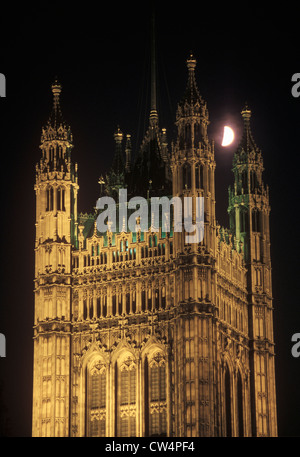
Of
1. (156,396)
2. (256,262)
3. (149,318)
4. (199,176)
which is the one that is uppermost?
(199,176)

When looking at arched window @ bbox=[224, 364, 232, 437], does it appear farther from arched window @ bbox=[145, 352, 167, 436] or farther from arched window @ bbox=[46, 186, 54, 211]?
arched window @ bbox=[46, 186, 54, 211]

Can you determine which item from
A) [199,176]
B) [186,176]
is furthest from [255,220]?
[186,176]

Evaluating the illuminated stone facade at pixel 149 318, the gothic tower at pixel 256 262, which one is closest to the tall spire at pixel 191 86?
the illuminated stone facade at pixel 149 318

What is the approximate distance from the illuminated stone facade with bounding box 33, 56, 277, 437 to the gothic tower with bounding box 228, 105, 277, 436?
9cm

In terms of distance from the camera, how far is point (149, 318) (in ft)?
300

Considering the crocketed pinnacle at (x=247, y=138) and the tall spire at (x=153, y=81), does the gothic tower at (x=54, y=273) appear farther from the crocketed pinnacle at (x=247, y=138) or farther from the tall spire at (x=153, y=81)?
the crocketed pinnacle at (x=247, y=138)

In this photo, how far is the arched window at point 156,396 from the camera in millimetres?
90000

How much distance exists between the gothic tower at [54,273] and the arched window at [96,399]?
4.05 feet

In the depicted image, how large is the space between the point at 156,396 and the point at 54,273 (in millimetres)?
7942

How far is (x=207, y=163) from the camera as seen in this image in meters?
91.9

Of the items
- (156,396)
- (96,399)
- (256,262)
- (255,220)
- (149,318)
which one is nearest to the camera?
(156,396)

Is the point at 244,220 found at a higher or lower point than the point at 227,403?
higher

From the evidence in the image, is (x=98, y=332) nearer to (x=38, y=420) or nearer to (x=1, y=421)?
(x=38, y=420)

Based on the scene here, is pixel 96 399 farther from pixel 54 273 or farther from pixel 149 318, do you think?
pixel 54 273
